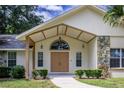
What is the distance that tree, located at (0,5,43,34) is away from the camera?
46.1 meters

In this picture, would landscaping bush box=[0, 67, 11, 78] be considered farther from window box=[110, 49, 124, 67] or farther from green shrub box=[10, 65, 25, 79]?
window box=[110, 49, 124, 67]

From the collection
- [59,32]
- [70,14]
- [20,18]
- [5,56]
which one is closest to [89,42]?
[59,32]

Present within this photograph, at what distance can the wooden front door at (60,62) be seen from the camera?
32.2 m

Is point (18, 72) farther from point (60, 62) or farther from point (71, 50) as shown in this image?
point (71, 50)

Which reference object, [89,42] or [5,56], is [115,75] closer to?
[89,42]

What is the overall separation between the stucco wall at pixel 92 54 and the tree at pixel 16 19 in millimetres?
16504

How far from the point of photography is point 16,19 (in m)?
47.0

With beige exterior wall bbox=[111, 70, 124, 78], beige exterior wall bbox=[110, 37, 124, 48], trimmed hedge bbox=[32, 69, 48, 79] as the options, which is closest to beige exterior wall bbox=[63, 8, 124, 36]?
beige exterior wall bbox=[110, 37, 124, 48]

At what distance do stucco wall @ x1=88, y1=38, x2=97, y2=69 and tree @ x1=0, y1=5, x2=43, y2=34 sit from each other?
16.5 m

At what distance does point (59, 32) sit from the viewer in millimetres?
30891

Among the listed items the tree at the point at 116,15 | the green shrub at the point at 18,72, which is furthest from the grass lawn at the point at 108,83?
the green shrub at the point at 18,72

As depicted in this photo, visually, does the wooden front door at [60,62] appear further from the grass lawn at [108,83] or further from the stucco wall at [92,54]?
the grass lawn at [108,83]

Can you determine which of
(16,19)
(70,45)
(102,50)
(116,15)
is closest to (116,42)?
(102,50)

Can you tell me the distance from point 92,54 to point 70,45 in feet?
10.4
